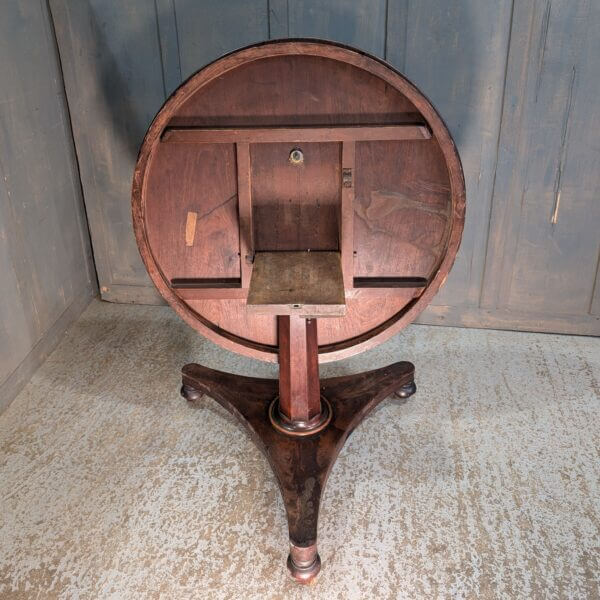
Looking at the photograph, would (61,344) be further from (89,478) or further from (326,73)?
(326,73)

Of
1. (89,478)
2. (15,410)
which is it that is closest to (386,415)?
(89,478)

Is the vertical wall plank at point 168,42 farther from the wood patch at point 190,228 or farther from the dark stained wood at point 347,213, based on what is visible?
the dark stained wood at point 347,213

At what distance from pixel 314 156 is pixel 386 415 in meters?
1.02

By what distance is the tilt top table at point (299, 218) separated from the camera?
1738 mm

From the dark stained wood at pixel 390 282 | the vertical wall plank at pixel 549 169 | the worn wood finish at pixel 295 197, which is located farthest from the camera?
the vertical wall plank at pixel 549 169

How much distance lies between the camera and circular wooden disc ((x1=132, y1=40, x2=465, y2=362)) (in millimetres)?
1742

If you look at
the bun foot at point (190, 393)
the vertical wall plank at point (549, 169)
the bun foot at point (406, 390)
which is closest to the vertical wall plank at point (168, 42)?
the bun foot at point (190, 393)

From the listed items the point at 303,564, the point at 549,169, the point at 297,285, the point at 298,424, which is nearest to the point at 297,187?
the point at 297,285

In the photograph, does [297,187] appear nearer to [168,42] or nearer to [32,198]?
[168,42]

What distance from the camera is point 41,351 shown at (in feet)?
8.83

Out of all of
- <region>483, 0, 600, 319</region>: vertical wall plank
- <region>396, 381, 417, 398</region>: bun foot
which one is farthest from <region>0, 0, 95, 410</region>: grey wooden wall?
<region>483, 0, 600, 319</region>: vertical wall plank

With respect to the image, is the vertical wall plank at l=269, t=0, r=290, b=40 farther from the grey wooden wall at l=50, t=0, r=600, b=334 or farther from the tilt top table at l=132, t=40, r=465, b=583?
the tilt top table at l=132, t=40, r=465, b=583

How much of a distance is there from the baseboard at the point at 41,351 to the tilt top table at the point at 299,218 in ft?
2.83

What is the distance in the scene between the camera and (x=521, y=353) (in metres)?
2.73
